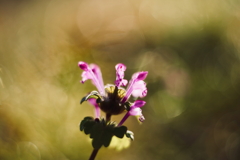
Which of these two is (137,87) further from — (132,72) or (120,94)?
(132,72)

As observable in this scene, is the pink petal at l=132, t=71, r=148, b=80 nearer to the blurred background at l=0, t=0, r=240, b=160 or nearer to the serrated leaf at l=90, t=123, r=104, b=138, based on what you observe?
the serrated leaf at l=90, t=123, r=104, b=138

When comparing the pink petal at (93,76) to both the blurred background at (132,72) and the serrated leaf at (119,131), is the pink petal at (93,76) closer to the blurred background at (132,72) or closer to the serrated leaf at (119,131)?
the serrated leaf at (119,131)

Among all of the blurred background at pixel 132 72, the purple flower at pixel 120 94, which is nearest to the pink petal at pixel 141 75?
the purple flower at pixel 120 94

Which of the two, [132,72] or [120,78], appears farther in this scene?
[132,72]

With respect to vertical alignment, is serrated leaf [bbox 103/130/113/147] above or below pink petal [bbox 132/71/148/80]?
below

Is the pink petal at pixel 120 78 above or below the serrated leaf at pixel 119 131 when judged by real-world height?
above

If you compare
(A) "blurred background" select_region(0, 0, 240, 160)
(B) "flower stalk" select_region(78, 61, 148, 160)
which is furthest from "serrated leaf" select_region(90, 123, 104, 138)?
(A) "blurred background" select_region(0, 0, 240, 160)

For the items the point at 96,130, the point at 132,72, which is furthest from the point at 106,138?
the point at 132,72

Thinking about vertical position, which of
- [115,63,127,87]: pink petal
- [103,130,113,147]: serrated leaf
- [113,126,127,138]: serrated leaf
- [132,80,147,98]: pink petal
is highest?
[132,80,147,98]: pink petal
